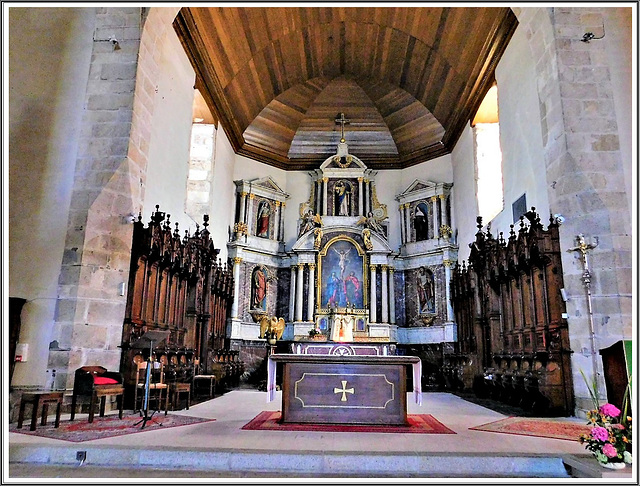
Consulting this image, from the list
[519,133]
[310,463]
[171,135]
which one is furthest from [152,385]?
[519,133]

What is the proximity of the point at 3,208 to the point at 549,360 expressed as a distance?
24.9 feet

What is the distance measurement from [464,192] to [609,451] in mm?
10482

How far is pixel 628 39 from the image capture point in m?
7.96

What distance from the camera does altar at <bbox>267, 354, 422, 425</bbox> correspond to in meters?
→ 5.99

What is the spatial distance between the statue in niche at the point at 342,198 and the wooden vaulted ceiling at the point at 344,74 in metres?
1.28

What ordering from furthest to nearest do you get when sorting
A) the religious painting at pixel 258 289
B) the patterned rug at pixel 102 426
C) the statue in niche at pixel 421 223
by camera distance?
1. the statue in niche at pixel 421 223
2. the religious painting at pixel 258 289
3. the patterned rug at pixel 102 426

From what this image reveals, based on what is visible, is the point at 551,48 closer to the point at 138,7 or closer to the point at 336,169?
the point at 138,7

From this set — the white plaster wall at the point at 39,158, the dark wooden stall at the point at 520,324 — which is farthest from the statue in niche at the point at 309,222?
the white plaster wall at the point at 39,158

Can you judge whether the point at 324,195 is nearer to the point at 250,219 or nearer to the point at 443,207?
the point at 250,219

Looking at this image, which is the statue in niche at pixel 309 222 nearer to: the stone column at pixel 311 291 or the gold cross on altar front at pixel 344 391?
the stone column at pixel 311 291

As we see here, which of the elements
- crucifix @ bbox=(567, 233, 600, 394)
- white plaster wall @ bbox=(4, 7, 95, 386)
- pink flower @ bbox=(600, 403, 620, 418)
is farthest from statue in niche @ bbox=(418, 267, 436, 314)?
pink flower @ bbox=(600, 403, 620, 418)

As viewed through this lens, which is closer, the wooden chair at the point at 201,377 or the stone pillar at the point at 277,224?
the wooden chair at the point at 201,377

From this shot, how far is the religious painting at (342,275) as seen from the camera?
48.8 feet

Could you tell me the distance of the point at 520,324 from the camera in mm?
8828
